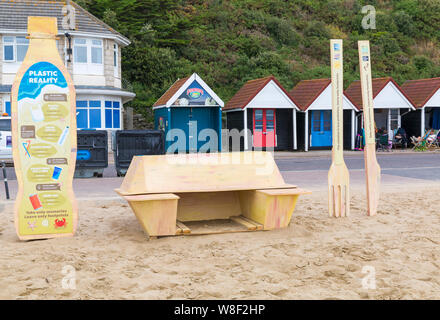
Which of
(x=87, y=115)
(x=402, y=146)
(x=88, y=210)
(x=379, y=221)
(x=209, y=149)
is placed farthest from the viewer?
(x=402, y=146)

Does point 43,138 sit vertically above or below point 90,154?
above

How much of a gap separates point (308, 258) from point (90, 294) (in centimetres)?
233

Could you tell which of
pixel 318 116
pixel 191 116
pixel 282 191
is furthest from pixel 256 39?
pixel 282 191

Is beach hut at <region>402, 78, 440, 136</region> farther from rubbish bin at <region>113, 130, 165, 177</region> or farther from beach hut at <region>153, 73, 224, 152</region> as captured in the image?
rubbish bin at <region>113, 130, 165, 177</region>

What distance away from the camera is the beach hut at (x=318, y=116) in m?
28.4

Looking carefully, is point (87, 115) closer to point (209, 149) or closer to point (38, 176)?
point (209, 149)

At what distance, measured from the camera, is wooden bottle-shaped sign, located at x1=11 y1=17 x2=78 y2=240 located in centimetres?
676

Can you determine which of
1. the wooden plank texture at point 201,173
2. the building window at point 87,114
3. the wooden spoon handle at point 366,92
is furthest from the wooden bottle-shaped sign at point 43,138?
the building window at point 87,114

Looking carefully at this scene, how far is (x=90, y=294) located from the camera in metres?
4.43

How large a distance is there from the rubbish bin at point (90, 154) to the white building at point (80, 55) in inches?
479

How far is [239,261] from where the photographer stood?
5.51 m

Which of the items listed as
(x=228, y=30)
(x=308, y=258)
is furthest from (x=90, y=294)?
(x=228, y=30)

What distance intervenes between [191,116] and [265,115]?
4.36 meters

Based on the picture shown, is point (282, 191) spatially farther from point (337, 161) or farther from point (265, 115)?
point (265, 115)
